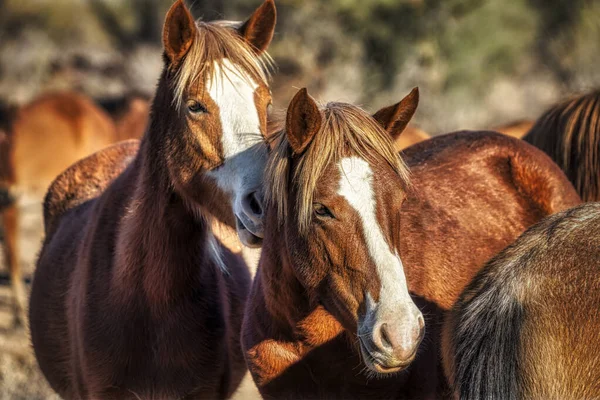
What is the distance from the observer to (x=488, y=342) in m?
2.10

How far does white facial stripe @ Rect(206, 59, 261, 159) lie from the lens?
301 centimetres

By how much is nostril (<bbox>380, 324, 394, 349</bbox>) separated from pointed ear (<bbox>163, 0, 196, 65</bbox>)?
1.50 m

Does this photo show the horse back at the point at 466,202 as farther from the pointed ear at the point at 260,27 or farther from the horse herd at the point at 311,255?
the pointed ear at the point at 260,27

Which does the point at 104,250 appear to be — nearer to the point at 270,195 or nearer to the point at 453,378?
the point at 270,195

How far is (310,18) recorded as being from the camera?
19734 millimetres

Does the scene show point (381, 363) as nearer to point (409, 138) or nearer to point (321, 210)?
point (321, 210)

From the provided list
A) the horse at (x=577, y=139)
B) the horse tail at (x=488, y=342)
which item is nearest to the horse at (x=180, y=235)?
the horse tail at (x=488, y=342)

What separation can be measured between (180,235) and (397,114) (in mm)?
1127

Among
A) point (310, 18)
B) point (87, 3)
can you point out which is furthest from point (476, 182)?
point (87, 3)

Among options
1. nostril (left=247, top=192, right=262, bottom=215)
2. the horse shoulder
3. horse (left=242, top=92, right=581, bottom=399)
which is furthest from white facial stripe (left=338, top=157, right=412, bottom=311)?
the horse shoulder

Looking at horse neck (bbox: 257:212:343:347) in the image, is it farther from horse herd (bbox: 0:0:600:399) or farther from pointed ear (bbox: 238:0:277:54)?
pointed ear (bbox: 238:0:277:54)

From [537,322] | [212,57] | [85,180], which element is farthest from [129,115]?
[537,322]

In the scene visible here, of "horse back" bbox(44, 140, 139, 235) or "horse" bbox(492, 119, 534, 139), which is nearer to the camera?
"horse back" bbox(44, 140, 139, 235)

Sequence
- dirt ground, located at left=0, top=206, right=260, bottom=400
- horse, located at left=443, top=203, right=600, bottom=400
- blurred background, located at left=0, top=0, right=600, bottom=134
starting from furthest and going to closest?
blurred background, located at left=0, top=0, right=600, bottom=134, dirt ground, located at left=0, top=206, right=260, bottom=400, horse, located at left=443, top=203, right=600, bottom=400
